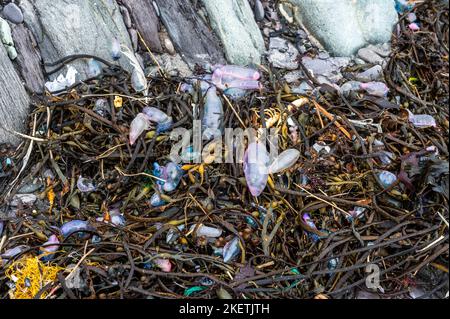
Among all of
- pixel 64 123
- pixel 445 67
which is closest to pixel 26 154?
pixel 64 123

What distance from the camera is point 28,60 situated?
10.2ft

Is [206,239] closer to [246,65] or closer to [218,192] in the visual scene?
[218,192]

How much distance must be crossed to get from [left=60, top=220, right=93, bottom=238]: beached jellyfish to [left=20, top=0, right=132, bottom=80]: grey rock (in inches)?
43.0

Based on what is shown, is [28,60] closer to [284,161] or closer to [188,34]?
[188,34]

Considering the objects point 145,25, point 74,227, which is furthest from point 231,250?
point 145,25

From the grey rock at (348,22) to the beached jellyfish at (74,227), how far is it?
211cm

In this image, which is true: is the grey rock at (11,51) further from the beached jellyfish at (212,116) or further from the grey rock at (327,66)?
the grey rock at (327,66)

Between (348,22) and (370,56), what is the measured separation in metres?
0.30

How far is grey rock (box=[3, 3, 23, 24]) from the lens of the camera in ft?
10.1

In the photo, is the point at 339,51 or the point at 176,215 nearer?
the point at 176,215

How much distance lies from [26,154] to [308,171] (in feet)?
5.43

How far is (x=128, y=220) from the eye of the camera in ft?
8.60

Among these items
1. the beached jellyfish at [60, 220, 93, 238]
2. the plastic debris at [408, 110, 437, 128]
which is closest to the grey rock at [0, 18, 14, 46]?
the beached jellyfish at [60, 220, 93, 238]

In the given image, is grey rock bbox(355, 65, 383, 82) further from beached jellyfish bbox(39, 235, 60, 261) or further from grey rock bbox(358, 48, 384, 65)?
beached jellyfish bbox(39, 235, 60, 261)
